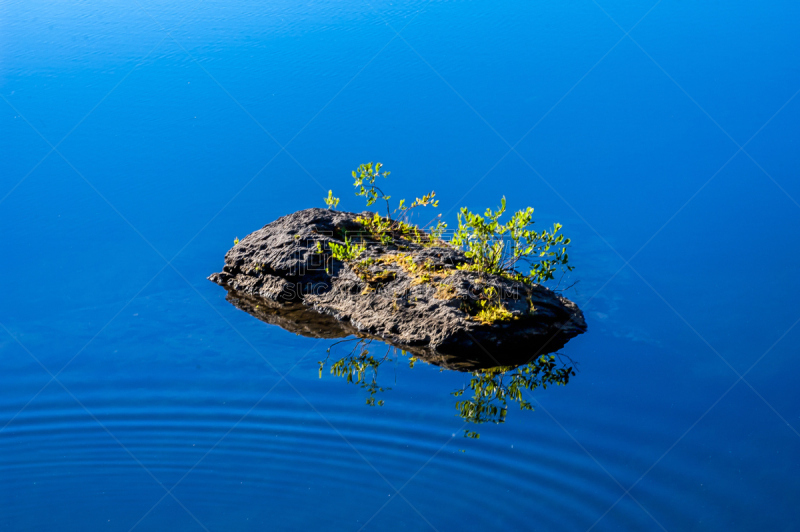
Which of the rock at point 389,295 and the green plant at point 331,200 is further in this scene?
the green plant at point 331,200

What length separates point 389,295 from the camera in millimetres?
5625

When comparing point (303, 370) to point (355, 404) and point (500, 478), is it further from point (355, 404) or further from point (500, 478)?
point (500, 478)

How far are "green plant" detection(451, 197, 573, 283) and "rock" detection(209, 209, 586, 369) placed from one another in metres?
0.11

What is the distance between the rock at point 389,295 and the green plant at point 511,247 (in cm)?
11

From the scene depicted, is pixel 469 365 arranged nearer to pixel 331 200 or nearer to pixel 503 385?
pixel 503 385

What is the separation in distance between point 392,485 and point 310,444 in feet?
1.78

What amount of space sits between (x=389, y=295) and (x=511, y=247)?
0.90 meters

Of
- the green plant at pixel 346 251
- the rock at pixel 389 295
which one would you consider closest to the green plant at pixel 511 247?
the rock at pixel 389 295

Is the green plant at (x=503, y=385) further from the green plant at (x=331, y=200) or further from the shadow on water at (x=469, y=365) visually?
the green plant at (x=331, y=200)

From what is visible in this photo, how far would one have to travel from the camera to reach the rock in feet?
17.2

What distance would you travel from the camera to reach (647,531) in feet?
12.7

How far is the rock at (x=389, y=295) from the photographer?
5.25 m

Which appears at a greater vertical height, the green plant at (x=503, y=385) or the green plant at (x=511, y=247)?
the green plant at (x=511, y=247)

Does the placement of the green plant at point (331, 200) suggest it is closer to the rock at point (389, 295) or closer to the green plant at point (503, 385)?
the rock at point (389, 295)
